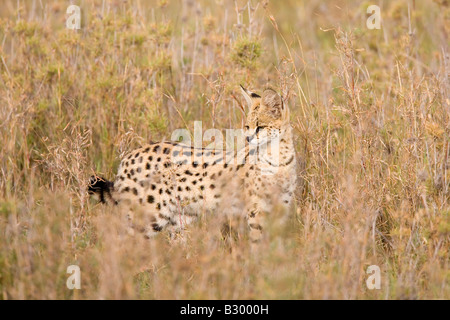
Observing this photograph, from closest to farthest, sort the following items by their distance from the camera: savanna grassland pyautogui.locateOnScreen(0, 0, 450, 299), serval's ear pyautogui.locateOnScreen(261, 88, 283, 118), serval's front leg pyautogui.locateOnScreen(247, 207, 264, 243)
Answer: savanna grassland pyautogui.locateOnScreen(0, 0, 450, 299) → serval's front leg pyautogui.locateOnScreen(247, 207, 264, 243) → serval's ear pyautogui.locateOnScreen(261, 88, 283, 118)

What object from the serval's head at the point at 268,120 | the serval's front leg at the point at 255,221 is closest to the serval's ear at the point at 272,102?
the serval's head at the point at 268,120

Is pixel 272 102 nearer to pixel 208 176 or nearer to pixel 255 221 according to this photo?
pixel 208 176

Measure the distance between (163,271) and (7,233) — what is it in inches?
38.4

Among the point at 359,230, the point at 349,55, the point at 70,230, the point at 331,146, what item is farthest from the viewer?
the point at 331,146

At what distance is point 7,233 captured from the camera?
370 centimetres

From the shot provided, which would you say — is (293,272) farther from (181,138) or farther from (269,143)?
(181,138)

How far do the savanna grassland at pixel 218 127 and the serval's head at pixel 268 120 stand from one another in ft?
0.63

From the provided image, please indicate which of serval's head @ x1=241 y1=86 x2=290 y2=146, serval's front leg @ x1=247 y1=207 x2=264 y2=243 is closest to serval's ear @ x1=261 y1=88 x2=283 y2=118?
serval's head @ x1=241 y1=86 x2=290 y2=146

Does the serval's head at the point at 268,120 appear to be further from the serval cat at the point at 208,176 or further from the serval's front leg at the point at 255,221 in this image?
the serval's front leg at the point at 255,221

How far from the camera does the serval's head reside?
448cm

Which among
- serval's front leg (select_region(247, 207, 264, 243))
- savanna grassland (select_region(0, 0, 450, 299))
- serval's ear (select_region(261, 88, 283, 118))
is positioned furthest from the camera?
serval's ear (select_region(261, 88, 283, 118))

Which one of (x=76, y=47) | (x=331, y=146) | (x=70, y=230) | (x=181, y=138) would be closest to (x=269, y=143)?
(x=331, y=146)

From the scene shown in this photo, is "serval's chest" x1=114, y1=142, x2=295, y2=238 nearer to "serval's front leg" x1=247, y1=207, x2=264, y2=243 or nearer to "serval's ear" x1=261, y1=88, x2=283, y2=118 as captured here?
"serval's front leg" x1=247, y1=207, x2=264, y2=243
